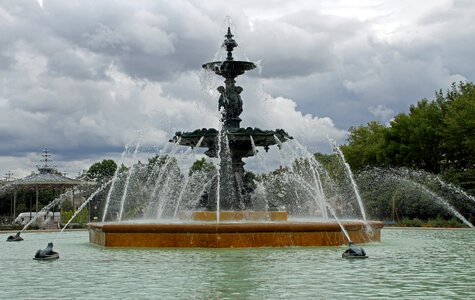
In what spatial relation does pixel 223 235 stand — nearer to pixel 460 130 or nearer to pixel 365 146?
pixel 460 130

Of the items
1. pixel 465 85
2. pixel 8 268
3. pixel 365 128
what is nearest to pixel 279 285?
pixel 8 268

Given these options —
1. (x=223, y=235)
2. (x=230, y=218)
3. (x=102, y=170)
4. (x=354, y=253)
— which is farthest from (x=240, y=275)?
(x=102, y=170)

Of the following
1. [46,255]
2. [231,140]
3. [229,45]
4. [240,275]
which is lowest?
[240,275]

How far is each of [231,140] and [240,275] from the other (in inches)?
411

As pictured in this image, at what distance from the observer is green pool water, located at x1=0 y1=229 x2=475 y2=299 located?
29.6 ft

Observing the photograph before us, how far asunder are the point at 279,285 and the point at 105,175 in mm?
76394

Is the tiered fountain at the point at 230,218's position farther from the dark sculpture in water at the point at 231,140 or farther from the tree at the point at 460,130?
the tree at the point at 460,130

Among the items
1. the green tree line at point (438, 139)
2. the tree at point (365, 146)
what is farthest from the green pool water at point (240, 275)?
the tree at point (365, 146)

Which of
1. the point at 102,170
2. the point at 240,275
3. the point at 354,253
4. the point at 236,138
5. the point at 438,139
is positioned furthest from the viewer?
the point at 102,170

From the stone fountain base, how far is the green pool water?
0.50 m

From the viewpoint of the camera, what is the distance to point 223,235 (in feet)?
51.9

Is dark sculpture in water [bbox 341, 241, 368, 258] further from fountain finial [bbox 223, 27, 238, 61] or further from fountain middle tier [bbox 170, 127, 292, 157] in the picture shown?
fountain finial [bbox 223, 27, 238, 61]

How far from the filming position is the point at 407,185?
1809 inches

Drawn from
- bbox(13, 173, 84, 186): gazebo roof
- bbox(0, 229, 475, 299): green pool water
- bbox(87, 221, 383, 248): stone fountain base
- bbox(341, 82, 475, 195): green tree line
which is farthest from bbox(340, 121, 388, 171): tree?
bbox(0, 229, 475, 299): green pool water
